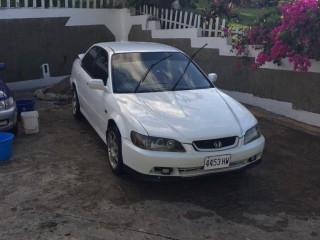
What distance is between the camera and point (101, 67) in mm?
6059

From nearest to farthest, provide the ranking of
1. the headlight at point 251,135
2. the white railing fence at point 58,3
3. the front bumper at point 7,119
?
the headlight at point 251,135 → the front bumper at point 7,119 → the white railing fence at point 58,3

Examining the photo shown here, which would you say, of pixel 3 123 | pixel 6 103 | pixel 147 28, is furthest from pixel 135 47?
pixel 147 28

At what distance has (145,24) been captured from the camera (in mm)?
11039

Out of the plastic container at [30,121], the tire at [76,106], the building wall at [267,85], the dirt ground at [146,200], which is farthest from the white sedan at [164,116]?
the building wall at [267,85]

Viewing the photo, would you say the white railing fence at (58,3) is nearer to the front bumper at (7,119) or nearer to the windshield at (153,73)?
the front bumper at (7,119)

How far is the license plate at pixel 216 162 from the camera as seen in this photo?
4336 millimetres

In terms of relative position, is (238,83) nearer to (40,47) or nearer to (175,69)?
(175,69)

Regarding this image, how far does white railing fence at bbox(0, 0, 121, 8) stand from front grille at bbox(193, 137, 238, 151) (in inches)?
295

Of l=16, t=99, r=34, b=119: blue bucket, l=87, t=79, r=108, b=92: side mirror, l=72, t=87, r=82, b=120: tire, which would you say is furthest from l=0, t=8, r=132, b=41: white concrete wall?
l=87, t=79, r=108, b=92: side mirror

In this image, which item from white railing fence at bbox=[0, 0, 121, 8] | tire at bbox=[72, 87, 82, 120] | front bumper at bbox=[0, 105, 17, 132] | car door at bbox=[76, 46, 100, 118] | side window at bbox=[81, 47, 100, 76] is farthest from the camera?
white railing fence at bbox=[0, 0, 121, 8]

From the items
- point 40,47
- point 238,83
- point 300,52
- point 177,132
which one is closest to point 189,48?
point 238,83

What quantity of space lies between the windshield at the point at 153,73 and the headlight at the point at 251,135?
1187 millimetres

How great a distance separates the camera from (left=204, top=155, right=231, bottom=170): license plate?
4.34 meters

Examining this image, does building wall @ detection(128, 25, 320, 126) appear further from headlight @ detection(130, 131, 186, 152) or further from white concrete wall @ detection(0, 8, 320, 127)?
headlight @ detection(130, 131, 186, 152)
